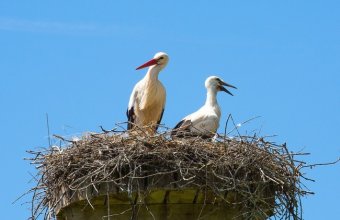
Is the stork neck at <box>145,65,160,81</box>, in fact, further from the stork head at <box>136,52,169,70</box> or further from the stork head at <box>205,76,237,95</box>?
the stork head at <box>205,76,237,95</box>

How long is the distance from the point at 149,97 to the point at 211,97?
0.83m

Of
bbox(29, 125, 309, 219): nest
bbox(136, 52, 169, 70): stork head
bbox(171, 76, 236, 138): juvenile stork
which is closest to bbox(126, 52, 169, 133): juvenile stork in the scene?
bbox(136, 52, 169, 70): stork head

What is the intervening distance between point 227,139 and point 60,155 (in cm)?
142

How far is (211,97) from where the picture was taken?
376 inches

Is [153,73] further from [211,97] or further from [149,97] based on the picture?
[211,97]

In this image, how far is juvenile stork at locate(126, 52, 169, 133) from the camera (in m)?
9.98

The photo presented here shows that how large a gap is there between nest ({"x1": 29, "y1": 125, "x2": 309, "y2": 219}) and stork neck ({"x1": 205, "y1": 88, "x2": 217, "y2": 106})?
234cm

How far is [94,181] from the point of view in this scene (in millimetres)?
6152

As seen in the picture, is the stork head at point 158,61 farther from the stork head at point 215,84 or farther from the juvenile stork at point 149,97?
the stork head at point 215,84

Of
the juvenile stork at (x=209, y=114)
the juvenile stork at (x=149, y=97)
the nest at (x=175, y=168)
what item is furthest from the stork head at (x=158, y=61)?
the nest at (x=175, y=168)

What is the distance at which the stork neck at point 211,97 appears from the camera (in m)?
9.48

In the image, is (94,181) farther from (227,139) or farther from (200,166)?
(227,139)

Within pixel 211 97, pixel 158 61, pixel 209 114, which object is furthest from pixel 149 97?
pixel 209 114

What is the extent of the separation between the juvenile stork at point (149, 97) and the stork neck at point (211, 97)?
2.31 ft
